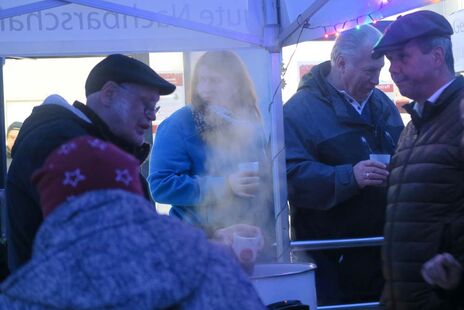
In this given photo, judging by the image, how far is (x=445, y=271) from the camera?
6.65 feet

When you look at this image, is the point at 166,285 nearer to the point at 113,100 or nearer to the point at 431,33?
the point at 113,100

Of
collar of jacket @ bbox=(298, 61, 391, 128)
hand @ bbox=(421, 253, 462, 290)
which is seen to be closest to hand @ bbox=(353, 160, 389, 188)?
collar of jacket @ bbox=(298, 61, 391, 128)

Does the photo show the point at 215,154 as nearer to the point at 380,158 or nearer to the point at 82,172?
the point at 380,158

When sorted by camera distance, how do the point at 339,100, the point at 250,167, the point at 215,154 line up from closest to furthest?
1. the point at 250,167
2. the point at 215,154
3. the point at 339,100

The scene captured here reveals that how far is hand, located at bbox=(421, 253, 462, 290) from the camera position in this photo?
2010 millimetres

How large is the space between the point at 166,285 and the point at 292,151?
2.19 meters

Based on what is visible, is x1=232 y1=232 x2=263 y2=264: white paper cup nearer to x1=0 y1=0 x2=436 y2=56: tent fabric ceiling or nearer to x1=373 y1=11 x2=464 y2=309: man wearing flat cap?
x1=373 y1=11 x2=464 y2=309: man wearing flat cap

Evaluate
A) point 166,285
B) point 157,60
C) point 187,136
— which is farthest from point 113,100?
point 157,60

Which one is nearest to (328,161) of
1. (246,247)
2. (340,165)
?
(340,165)

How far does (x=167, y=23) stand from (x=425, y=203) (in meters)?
1.23

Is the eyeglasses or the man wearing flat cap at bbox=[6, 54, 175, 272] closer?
the man wearing flat cap at bbox=[6, 54, 175, 272]

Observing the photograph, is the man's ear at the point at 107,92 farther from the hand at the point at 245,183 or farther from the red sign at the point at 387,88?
the red sign at the point at 387,88

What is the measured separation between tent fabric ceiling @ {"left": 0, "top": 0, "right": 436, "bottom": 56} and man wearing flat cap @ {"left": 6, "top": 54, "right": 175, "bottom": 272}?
23.3 inches

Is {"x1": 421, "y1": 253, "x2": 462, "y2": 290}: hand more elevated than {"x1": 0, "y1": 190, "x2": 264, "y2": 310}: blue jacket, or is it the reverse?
{"x1": 0, "y1": 190, "x2": 264, "y2": 310}: blue jacket
